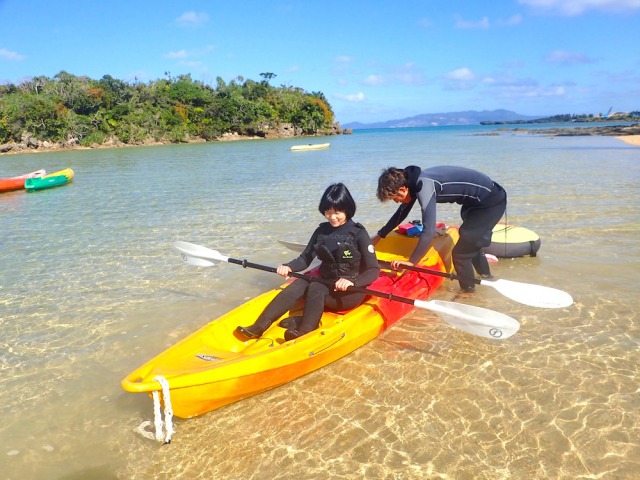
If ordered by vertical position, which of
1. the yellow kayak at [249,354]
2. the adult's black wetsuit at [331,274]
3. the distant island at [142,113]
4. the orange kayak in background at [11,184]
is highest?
the distant island at [142,113]

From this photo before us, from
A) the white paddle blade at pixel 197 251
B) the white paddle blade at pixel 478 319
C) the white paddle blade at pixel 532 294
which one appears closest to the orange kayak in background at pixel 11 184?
the white paddle blade at pixel 197 251

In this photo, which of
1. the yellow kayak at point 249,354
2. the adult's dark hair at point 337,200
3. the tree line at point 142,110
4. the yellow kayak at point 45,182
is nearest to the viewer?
the yellow kayak at point 249,354

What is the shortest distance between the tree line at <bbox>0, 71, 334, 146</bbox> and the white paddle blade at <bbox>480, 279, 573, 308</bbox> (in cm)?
5873

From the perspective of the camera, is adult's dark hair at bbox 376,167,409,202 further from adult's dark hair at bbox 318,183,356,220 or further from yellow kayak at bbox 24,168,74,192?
yellow kayak at bbox 24,168,74,192

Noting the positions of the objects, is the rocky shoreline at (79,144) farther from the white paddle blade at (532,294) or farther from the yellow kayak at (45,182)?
the white paddle blade at (532,294)

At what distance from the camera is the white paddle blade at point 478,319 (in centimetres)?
395

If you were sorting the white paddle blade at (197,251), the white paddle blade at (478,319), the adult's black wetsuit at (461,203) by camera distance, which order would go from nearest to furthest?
the white paddle blade at (478,319)
the adult's black wetsuit at (461,203)
the white paddle blade at (197,251)

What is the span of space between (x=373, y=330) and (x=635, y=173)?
51.9 ft

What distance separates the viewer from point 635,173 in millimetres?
15977

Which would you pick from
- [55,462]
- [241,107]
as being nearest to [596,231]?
[55,462]

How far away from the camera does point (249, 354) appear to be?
375cm

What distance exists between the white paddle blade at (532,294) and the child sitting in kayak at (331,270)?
4.25ft

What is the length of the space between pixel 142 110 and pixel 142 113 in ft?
→ 4.15

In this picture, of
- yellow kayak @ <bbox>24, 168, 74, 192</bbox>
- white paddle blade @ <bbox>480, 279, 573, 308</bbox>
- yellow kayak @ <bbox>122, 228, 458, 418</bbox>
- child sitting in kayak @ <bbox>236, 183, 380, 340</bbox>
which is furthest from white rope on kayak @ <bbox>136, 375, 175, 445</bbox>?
yellow kayak @ <bbox>24, 168, 74, 192</bbox>
